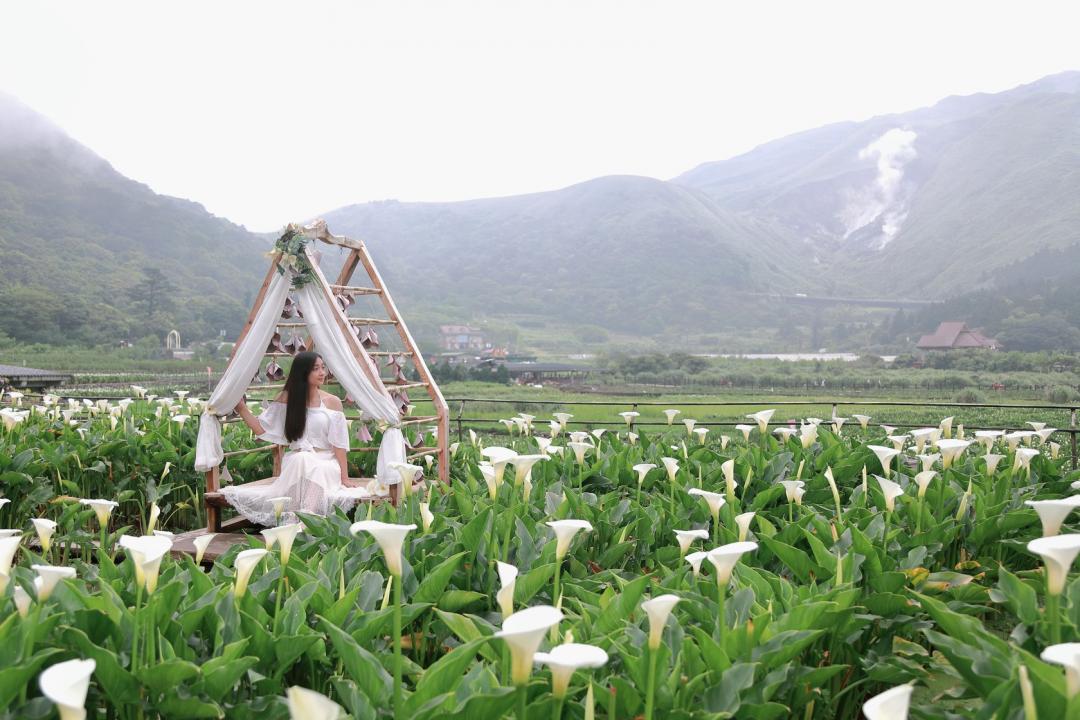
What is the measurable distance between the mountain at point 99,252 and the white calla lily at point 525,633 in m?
49.7

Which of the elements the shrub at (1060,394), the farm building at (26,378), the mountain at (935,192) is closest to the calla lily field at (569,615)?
the farm building at (26,378)

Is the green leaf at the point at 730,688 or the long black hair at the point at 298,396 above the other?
the long black hair at the point at 298,396

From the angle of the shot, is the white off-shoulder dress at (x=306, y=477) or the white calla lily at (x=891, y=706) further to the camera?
the white off-shoulder dress at (x=306, y=477)

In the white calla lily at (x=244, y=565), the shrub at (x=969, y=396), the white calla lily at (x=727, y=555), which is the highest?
Result: the white calla lily at (x=727, y=555)

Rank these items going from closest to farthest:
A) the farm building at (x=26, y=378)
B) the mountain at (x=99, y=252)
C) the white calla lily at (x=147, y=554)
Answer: the white calla lily at (x=147, y=554) < the farm building at (x=26, y=378) < the mountain at (x=99, y=252)

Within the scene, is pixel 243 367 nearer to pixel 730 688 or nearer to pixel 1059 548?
pixel 730 688

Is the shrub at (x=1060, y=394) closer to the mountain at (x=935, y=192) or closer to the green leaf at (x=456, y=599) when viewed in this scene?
the mountain at (x=935, y=192)

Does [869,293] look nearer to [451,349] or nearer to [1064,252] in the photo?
[1064,252]

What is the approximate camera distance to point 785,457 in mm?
4785

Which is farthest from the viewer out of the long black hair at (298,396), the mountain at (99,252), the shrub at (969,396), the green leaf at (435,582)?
the mountain at (99,252)

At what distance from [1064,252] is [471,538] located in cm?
6975

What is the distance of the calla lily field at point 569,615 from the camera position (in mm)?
1689

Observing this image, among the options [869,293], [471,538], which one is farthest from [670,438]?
[869,293]

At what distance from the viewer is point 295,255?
16.5ft
